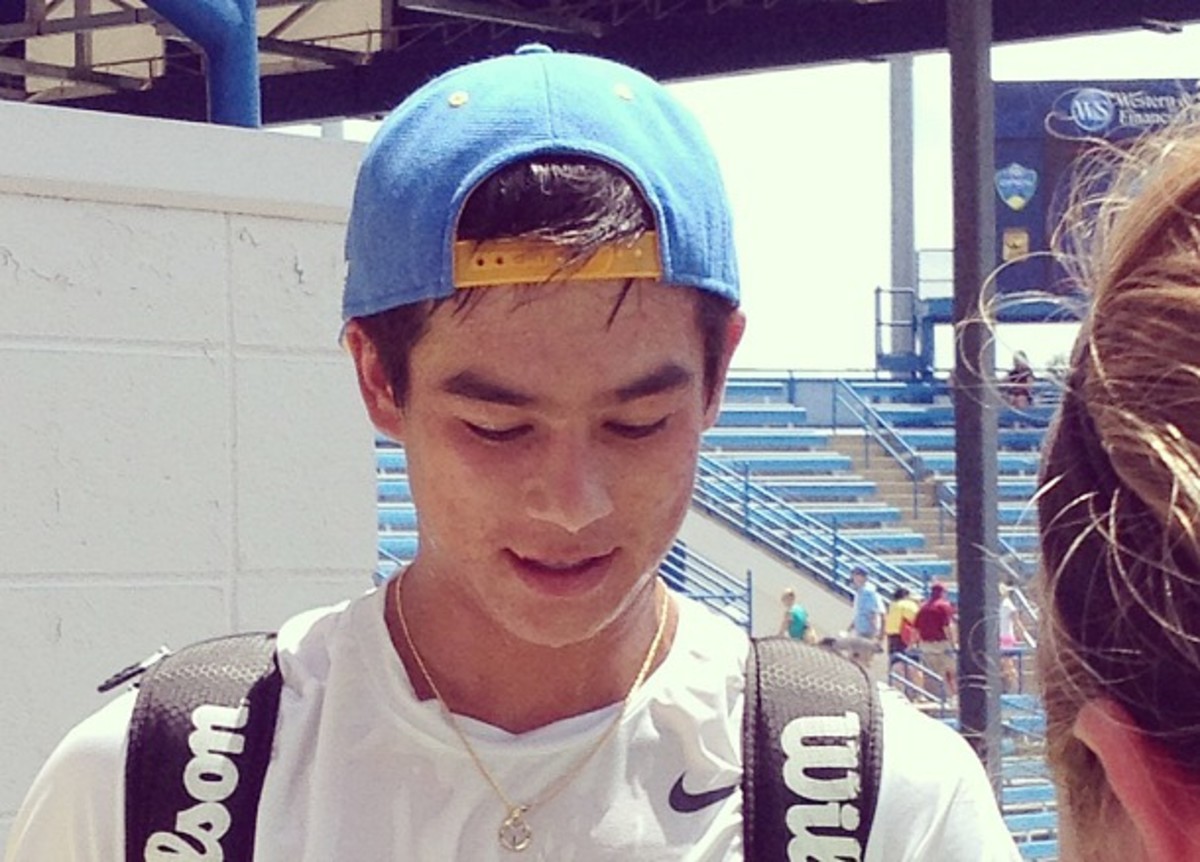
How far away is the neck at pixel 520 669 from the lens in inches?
49.5

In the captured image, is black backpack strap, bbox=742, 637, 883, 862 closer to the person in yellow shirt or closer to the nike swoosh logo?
the nike swoosh logo

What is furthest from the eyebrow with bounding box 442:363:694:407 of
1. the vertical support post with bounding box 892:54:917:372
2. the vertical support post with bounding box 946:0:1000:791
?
the vertical support post with bounding box 892:54:917:372

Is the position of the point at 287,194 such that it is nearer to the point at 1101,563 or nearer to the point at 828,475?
the point at 1101,563

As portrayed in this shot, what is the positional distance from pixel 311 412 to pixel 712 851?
1541 millimetres

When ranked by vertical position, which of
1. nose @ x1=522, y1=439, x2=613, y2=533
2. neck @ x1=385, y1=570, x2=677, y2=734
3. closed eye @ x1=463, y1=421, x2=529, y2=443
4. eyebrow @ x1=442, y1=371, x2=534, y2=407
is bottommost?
neck @ x1=385, y1=570, x2=677, y2=734

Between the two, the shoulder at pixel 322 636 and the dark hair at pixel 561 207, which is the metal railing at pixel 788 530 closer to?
the shoulder at pixel 322 636

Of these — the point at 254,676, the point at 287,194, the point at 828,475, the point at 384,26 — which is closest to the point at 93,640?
the point at 287,194

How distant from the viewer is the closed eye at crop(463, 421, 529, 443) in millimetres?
1199

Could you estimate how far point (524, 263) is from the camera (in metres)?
1.17

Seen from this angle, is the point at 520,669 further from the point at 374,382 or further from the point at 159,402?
the point at 159,402

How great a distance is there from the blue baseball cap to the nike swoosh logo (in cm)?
29

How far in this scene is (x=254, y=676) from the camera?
1.24 metres

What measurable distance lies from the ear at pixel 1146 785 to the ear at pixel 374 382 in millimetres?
639

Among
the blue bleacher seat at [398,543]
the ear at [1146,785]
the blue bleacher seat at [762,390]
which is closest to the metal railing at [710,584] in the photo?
the blue bleacher seat at [398,543]
